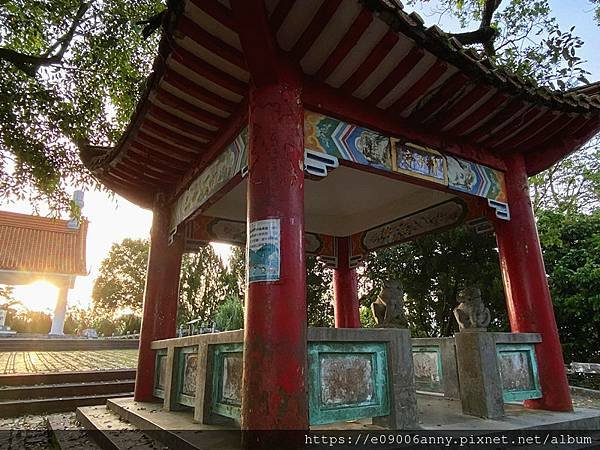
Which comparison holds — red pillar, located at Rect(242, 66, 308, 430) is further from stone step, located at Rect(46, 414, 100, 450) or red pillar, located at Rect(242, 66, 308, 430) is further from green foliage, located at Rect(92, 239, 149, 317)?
green foliage, located at Rect(92, 239, 149, 317)

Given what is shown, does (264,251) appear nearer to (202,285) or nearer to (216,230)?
(216,230)

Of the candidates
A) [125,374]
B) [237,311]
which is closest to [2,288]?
[237,311]

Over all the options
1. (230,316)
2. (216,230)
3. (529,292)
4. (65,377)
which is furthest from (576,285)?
(230,316)

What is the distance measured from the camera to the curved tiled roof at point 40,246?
17.5 metres

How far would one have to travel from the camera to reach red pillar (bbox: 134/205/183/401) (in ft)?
17.4

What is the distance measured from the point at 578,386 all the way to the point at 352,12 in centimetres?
779

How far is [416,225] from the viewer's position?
6.60m

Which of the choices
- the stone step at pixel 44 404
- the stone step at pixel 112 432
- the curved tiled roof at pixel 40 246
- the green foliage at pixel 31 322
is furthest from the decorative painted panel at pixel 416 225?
the green foliage at pixel 31 322

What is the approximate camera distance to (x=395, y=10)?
2.87 m

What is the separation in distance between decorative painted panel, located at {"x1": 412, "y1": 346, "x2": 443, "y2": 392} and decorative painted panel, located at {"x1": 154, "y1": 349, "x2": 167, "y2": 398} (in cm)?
331

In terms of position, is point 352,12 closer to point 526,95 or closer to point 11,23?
point 526,95

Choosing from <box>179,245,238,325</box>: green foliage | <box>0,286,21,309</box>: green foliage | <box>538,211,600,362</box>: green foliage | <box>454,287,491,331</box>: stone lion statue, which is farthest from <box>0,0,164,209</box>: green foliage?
<box>0,286,21,309</box>: green foliage

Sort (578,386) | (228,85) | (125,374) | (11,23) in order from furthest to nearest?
(125,374)
(578,386)
(11,23)
(228,85)

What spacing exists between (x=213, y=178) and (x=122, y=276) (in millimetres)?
26865
